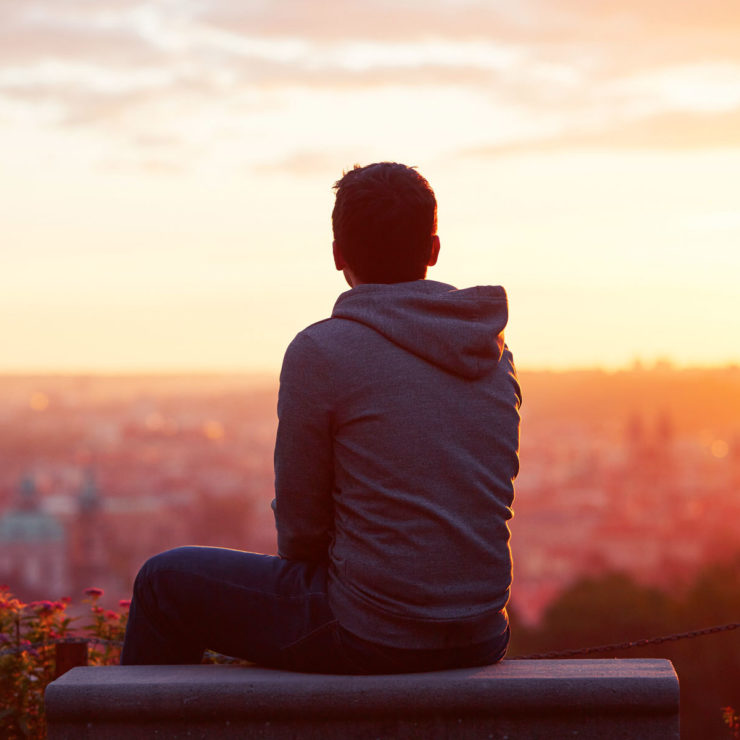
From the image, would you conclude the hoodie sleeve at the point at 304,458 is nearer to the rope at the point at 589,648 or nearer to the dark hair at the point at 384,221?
Result: the dark hair at the point at 384,221

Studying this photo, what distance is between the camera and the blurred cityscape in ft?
170

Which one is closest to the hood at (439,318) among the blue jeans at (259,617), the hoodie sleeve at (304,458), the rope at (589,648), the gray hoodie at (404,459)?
the gray hoodie at (404,459)

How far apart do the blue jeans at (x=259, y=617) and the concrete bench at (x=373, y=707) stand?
7 centimetres

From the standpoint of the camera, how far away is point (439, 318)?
217 cm

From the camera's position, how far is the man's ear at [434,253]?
227cm

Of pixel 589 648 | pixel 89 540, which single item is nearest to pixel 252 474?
pixel 89 540

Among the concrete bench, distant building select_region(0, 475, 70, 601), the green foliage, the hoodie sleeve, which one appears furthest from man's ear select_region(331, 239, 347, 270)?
distant building select_region(0, 475, 70, 601)

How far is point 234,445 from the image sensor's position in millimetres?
75438

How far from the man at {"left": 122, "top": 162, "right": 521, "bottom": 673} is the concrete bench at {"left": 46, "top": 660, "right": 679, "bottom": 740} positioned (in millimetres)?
96

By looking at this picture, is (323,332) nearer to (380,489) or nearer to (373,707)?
(380,489)

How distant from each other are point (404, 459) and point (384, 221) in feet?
1.36

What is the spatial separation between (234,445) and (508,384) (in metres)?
73.8

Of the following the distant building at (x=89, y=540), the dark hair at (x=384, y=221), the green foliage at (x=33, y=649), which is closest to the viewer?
the dark hair at (x=384, y=221)

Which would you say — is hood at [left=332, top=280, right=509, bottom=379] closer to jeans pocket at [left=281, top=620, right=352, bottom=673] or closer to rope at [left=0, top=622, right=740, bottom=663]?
jeans pocket at [left=281, top=620, right=352, bottom=673]
